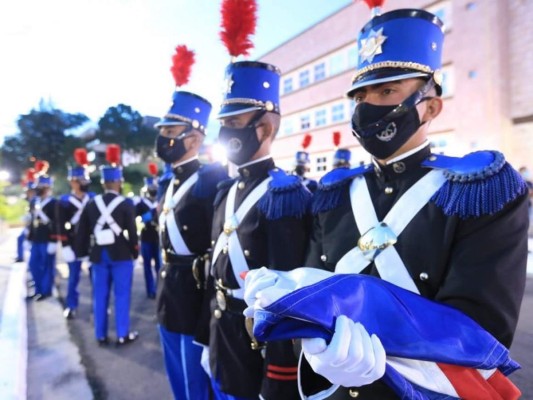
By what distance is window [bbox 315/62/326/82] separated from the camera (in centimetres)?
2067

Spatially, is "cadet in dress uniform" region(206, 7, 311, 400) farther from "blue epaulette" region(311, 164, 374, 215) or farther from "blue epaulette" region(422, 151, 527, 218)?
"blue epaulette" region(422, 151, 527, 218)

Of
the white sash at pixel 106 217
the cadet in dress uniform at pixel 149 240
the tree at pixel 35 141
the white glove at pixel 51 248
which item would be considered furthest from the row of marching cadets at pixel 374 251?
the tree at pixel 35 141

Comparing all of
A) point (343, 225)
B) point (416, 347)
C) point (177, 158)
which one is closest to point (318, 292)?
point (416, 347)

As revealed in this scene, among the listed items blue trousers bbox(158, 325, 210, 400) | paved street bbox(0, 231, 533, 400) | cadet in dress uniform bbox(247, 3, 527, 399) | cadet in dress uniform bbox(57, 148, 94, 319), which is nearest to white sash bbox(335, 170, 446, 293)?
cadet in dress uniform bbox(247, 3, 527, 399)

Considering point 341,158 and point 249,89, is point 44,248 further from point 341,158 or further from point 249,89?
point 249,89

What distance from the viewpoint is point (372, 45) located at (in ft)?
4.91

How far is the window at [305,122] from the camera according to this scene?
21559 millimetres

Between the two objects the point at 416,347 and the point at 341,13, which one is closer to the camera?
the point at 416,347

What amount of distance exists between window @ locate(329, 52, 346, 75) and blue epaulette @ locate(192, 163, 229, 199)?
1818cm

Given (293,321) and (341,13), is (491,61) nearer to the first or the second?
(341,13)

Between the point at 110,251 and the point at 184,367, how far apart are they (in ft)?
8.01

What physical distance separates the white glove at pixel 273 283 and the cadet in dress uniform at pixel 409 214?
2cm

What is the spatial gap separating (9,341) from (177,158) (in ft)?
11.3

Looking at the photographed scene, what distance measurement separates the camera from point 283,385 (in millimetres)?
1726
